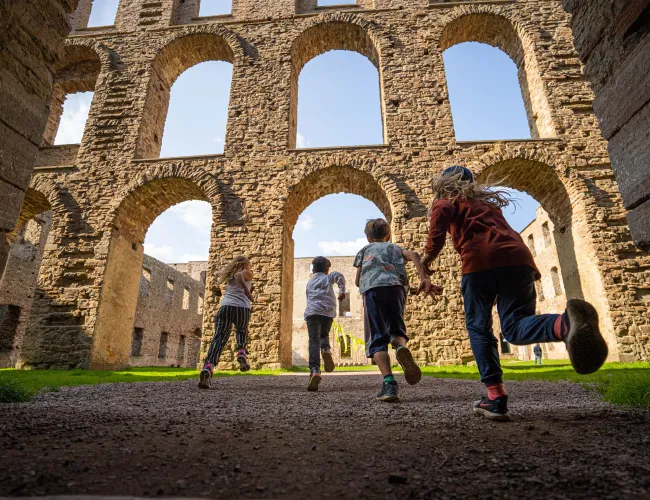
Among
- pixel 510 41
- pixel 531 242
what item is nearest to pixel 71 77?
pixel 510 41

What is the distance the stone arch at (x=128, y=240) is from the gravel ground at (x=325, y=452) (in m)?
6.74

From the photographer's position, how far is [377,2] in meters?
11.1

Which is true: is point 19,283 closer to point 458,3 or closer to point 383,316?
point 383,316

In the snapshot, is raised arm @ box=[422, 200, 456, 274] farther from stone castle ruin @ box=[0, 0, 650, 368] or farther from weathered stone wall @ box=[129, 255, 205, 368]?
weathered stone wall @ box=[129, 255, 205, 368]

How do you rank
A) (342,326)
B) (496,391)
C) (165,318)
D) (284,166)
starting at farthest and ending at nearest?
(342,326) < (165,318) < (284,166) < (496,391)

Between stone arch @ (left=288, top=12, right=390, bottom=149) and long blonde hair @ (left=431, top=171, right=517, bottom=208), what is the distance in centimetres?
789

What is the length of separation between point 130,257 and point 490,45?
12036 mm

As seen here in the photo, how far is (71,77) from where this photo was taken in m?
11.9

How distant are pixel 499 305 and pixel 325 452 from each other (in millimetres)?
1469

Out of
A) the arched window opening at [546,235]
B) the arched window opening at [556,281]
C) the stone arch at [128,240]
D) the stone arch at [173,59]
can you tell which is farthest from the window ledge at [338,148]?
the arched window opening at [546,235]

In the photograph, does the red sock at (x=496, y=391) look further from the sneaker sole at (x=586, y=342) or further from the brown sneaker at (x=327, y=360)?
the brown sneaker at (x=327, y=360)

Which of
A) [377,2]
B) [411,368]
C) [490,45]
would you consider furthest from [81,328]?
[490,45]

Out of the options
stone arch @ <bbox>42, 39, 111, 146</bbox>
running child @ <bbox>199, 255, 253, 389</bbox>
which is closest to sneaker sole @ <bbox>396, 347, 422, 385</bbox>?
running child @ <bbox>199, 255, 253, 389</bbox>

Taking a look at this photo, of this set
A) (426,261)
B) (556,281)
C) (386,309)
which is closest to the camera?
(426,261)
